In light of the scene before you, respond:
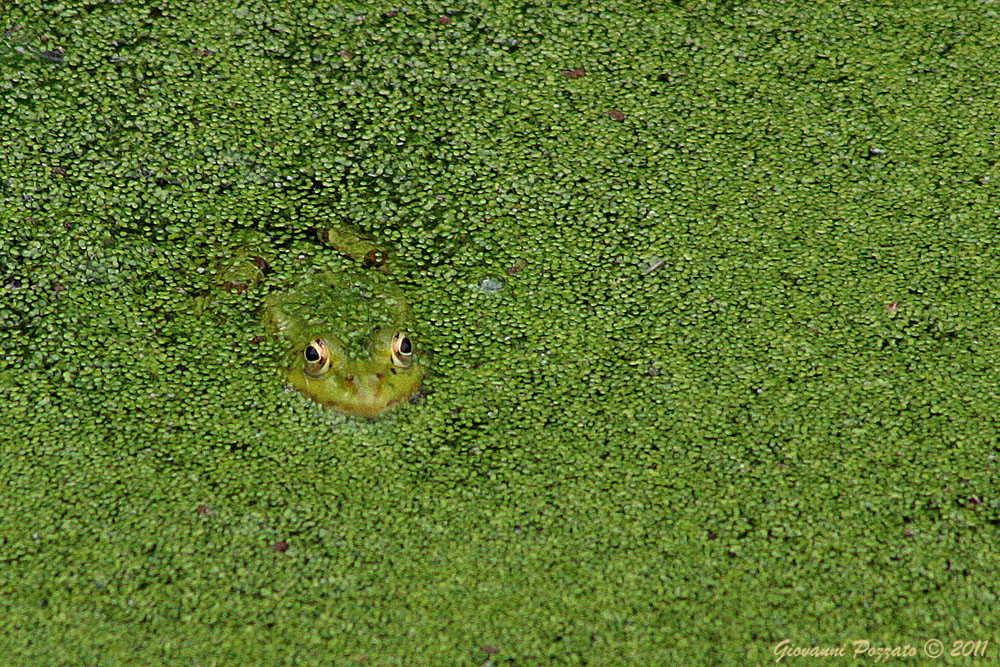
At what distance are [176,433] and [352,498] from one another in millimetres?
396

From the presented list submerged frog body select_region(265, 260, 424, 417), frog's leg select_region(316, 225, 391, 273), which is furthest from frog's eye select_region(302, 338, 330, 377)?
frog's leg select_region(316, 225, 391, 273)

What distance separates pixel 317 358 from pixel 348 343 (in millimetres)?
72

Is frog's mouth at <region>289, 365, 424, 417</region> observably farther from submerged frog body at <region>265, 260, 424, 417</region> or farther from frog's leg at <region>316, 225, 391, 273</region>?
frog's leg at <region>316, 225, 391, 273</region>

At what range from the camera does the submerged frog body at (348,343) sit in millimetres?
2057

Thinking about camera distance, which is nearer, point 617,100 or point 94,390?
point 94,390

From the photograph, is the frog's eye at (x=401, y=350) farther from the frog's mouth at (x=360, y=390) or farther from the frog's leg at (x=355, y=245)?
the frog's leg at (x=355, y=245)

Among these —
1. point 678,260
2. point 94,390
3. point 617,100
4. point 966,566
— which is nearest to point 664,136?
point 617,100

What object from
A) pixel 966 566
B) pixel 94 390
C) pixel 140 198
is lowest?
pixel 94 390

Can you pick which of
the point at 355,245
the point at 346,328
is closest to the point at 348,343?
the point at 346,328

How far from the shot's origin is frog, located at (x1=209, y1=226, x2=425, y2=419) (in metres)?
2.06

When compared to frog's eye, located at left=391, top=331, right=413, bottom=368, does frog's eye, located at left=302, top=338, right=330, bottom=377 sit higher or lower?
lower

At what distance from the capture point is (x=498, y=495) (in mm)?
1962

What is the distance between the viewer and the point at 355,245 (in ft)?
7.63

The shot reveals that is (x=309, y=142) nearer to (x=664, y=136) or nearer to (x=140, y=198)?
(x=140, y=198)
